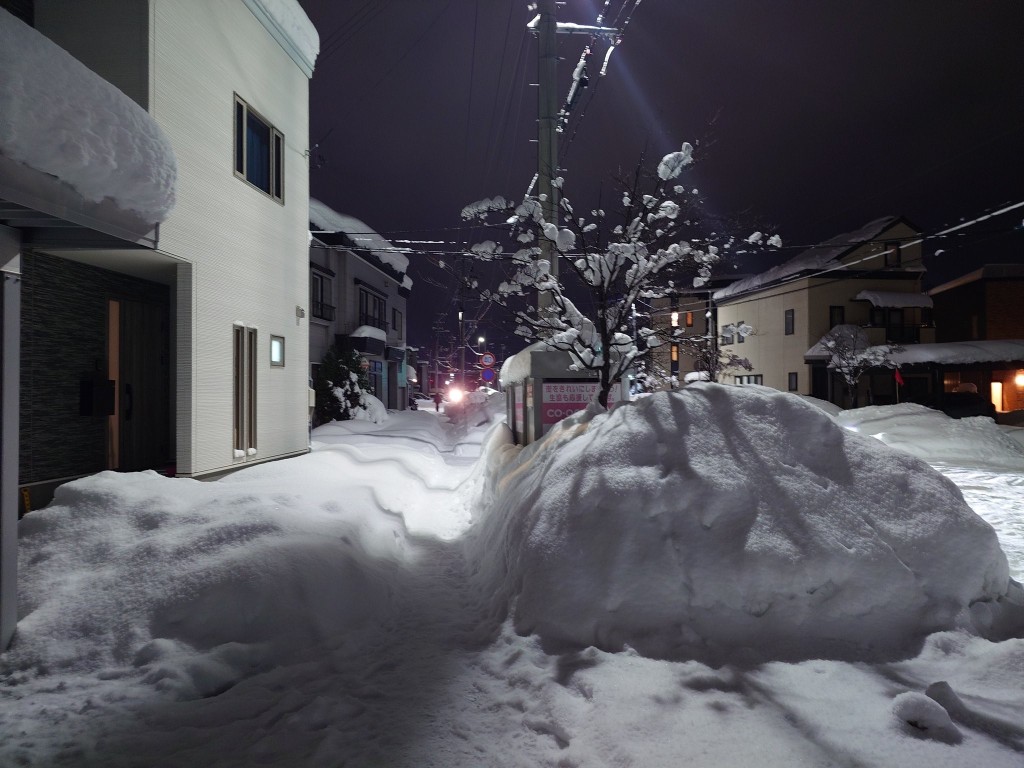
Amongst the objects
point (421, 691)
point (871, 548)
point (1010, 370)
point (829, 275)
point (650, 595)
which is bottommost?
point (421, 691)

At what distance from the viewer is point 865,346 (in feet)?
96.5

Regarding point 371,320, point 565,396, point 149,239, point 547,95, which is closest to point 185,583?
point 149,239

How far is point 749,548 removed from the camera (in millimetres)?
4043

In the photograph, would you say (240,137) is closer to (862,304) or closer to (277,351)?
(277,351)

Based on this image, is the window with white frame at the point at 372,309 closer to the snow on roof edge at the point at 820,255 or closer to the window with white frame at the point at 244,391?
the window with white frame at the point at 244,391

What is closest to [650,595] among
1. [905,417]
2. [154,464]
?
[154,464]

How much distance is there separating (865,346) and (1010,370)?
7.85m

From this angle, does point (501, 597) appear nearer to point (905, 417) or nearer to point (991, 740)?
point (991, 740)

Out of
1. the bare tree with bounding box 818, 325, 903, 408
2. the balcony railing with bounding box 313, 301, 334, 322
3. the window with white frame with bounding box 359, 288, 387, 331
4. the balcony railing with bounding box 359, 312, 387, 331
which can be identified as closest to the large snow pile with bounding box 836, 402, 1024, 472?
the bare tree with bounding box 818, 325, 903, 408

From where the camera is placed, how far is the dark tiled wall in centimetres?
693

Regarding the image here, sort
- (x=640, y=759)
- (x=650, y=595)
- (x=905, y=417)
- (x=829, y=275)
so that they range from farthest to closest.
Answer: (x=829, y=275)
(x=905, y=417)
(x=650, y=595)
(x=640, y=759)

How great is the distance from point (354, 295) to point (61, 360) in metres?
20.4

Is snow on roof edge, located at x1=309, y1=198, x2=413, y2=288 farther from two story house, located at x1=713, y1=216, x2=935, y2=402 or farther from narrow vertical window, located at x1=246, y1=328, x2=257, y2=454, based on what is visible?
two story house, located at x1=713, y1=216, x2=935, y2=402

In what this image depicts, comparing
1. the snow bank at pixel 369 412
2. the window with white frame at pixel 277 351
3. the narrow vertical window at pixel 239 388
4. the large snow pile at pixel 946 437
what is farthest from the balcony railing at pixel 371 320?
the large snow pile at pixel 946 437
